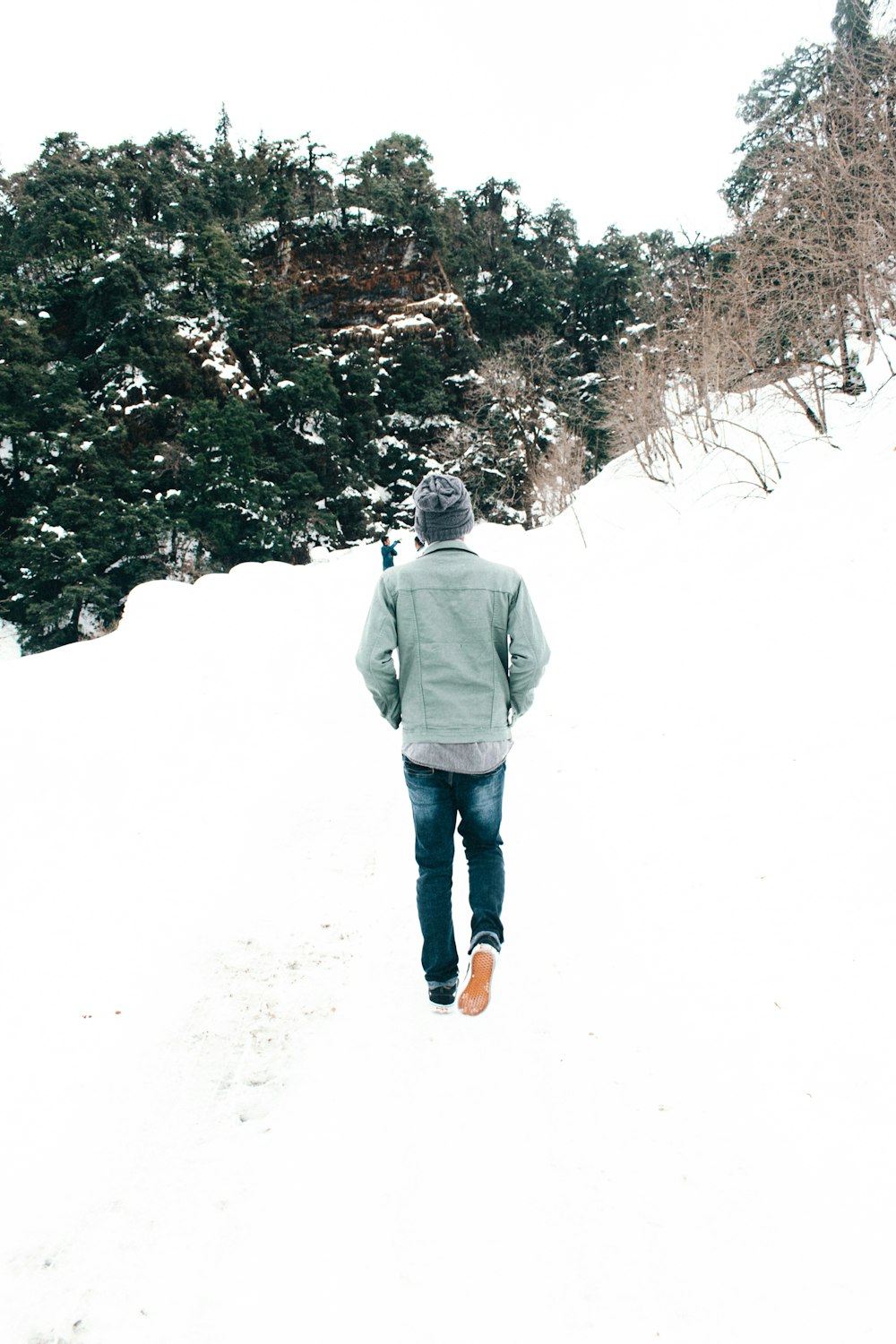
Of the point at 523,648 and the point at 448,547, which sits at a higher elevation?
the point at 448,547

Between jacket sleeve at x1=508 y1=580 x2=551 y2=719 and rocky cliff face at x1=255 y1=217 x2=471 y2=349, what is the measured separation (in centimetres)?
3277

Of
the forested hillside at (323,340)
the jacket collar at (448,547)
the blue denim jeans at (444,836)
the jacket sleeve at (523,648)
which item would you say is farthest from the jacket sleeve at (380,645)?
the forested hillside at (323,340)

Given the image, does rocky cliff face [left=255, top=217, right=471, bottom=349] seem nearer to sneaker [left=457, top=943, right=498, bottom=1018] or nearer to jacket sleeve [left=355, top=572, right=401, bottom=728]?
jacket sleeve [left=355, top=572, right=401, bottom=728]

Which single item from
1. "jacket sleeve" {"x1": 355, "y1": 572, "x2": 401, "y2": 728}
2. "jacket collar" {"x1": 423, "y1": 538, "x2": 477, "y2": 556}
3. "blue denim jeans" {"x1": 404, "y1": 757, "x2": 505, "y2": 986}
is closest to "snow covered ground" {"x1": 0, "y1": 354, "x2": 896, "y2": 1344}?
"blue denim jeans" {"x1": 404, "y1": 757, "x2": 505, "y2": 986}

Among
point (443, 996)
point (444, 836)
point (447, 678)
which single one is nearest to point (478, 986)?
point (443, 996)

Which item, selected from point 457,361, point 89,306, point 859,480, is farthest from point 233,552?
point 859,480

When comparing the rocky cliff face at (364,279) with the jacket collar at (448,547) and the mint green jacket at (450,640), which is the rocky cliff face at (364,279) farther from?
the mint green jacket at (450,640)

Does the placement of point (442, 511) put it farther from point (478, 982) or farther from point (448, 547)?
point (478, 982)

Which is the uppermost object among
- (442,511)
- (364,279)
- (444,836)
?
(364,279)

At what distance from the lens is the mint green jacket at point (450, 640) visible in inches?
90.4

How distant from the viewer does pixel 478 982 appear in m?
2.51

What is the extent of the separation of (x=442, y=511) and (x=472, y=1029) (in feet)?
6.18

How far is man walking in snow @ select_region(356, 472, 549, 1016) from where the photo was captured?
90.6 inches

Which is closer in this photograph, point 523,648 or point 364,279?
point 523,648
